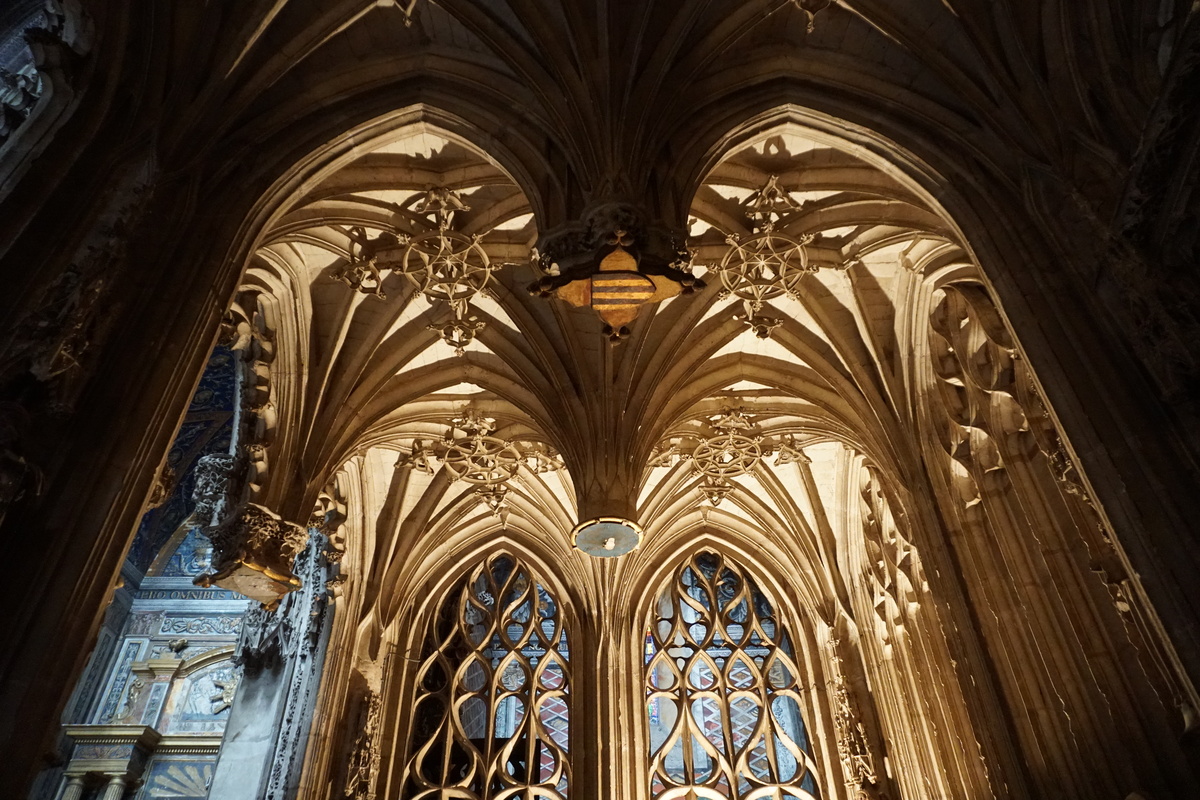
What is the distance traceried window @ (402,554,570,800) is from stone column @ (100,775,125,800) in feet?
18.7

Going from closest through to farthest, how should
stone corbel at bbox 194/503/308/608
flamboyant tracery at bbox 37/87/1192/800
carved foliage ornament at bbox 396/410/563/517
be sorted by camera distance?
flamboyant tracery at bbox 37/87/1192/800 < stone corbel at bbox 194/503/308/608 < carved foliage ornament at bbox 396/410/563/517

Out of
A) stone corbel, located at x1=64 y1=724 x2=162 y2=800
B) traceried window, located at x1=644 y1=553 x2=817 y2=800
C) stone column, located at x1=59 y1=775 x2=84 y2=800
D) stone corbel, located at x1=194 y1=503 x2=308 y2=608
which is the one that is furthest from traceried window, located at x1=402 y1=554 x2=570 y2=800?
stone column, located at x1=59 y1=775 x2=84 y2=800

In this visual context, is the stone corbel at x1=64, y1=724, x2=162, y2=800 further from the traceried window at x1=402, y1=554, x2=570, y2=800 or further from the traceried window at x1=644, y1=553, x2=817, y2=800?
the traceried window at x1=644, y1=553, x2=817, y2=800

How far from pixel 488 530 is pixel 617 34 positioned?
8840 millimetres

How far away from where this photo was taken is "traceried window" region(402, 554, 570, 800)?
12.1m

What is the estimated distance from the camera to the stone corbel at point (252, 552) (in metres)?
8.91

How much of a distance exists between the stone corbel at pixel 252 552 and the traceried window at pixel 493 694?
4.32 m

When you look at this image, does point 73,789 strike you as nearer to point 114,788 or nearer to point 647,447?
point 114,788

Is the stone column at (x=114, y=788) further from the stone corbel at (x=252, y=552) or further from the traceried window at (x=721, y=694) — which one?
the traceried window at (x=721, y=694)

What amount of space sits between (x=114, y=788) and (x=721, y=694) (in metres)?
10.2

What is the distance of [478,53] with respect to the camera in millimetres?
7812

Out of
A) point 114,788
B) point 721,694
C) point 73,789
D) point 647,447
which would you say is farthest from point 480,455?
point 73,789

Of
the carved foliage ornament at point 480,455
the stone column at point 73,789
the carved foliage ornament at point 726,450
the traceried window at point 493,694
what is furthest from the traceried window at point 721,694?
the stone column at point 73,789

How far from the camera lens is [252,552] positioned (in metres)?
8.91
